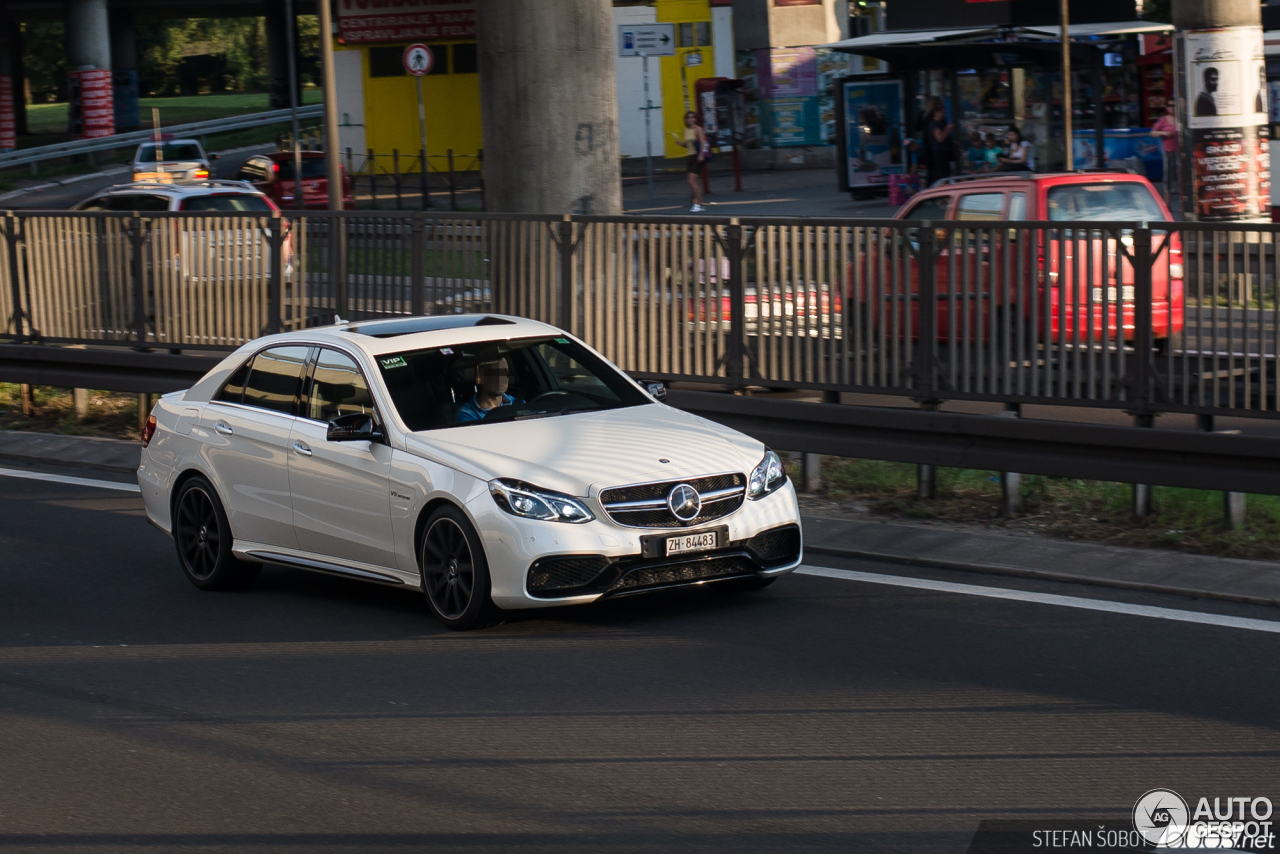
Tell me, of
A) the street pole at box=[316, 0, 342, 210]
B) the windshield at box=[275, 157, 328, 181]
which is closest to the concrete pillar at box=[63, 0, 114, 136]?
the windshield at box=[275, 157, 328, 181]

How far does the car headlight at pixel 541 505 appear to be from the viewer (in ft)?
25.2

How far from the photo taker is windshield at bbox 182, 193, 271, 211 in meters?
21.9

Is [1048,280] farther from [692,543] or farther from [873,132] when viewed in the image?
[873,132]

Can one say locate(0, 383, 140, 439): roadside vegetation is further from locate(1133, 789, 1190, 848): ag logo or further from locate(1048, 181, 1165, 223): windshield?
locate(1133, 789, 1190, 848): ag logo

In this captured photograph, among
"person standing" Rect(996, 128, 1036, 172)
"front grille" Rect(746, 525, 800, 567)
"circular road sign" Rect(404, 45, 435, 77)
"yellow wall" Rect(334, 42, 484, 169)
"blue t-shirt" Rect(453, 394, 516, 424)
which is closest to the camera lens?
"front grille" Rect(746, 525, 800, 567)

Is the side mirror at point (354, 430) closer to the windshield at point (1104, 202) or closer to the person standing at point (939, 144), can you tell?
the windshield at point (1104, 202)

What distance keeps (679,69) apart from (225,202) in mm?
23217

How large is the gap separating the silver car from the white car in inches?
907

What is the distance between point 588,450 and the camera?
Result: 801 cm

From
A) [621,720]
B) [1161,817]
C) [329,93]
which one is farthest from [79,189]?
[1161,817]

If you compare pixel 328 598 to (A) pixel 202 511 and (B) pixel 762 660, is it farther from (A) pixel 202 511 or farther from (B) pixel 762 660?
(B) pixel 762 660

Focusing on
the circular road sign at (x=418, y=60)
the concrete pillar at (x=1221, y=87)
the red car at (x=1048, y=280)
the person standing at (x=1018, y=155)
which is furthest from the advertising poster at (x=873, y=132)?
the red car at (x=1048, y=280)

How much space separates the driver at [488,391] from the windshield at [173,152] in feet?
126

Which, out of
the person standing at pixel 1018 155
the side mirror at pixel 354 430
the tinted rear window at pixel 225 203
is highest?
the person standing at pixel 1018 155
